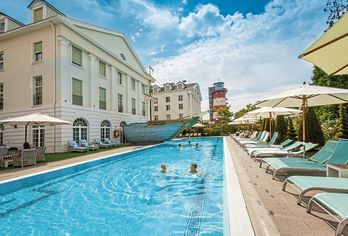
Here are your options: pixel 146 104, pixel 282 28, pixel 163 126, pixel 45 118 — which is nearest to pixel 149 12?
pixel 282 28

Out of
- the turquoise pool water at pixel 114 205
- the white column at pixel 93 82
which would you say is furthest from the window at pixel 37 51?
the turquoise pool water at pixel 114 205

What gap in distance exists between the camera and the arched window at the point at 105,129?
2023 centimetres

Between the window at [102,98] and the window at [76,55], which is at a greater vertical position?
the window at [76,55]

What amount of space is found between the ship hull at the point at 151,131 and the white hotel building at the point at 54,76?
229 cm

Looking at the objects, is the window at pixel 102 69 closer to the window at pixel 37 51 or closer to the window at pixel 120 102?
the window at pixel 120 102

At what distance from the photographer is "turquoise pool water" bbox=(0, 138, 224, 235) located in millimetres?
4086

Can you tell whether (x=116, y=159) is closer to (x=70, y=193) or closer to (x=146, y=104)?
(x=70, y=193)

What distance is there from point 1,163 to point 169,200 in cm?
852

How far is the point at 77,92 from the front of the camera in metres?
17.0

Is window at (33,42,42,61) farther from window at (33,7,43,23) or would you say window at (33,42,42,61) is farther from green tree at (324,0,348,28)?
green tree at (324,0,348,28)

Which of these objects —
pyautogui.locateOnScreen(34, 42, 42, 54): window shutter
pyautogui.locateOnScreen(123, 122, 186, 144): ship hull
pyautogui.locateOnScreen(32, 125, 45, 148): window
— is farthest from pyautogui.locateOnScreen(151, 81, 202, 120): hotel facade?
pyautogui.locateOnScreen(32, 125, 45, 148): window

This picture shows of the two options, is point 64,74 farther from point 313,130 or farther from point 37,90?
point 313,130

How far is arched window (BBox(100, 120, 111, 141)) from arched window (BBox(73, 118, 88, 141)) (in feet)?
7.62

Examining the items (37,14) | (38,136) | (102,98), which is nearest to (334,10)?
(102,98)
